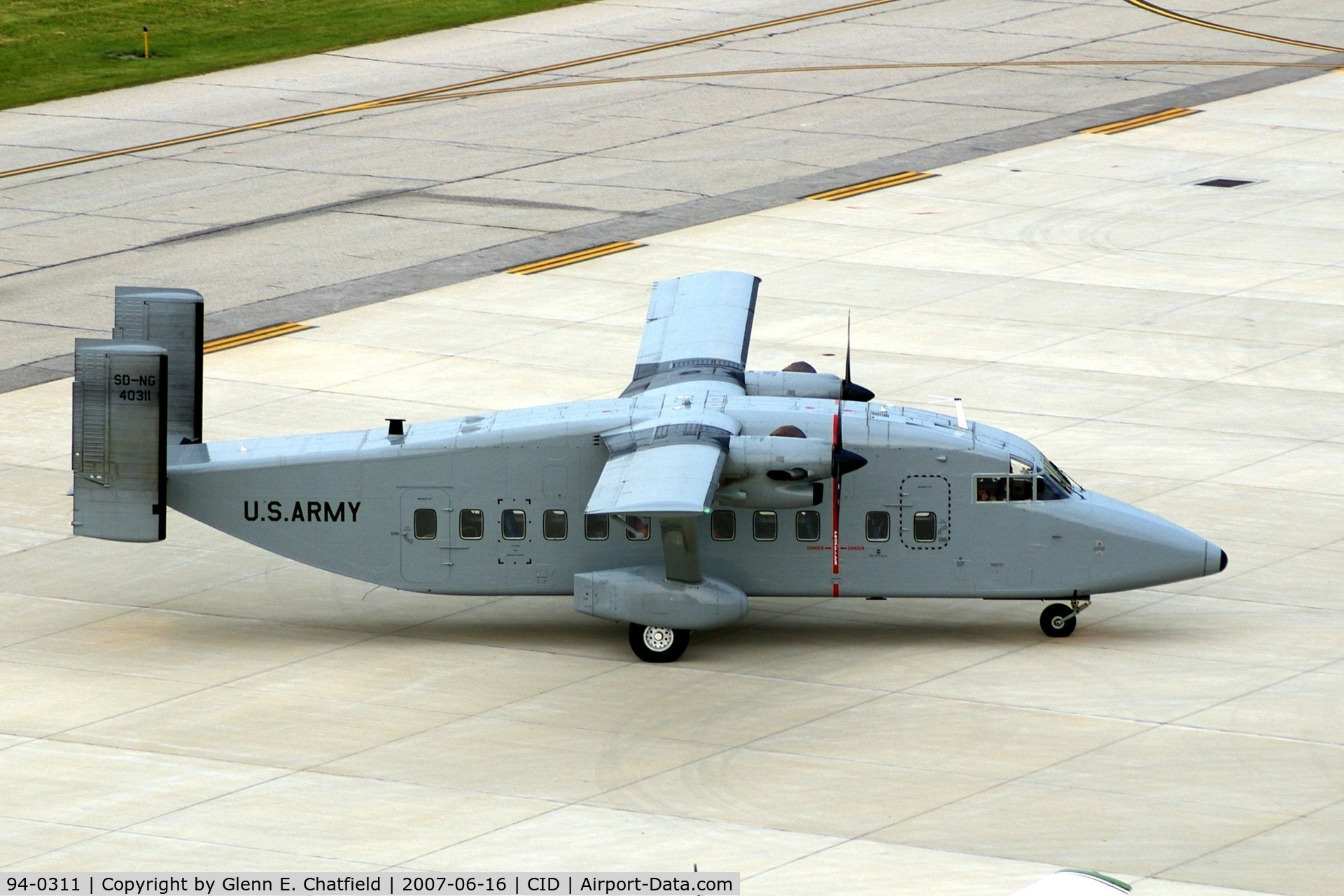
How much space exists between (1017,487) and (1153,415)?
996cm

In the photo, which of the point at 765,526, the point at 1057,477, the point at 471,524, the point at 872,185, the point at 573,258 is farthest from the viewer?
the point at 872,185

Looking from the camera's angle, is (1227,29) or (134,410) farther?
(1227,29)

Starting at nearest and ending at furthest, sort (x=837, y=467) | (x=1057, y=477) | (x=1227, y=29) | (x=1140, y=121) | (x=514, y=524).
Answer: (x=837, y=467), (x=514, y=524), (x=1057, y=477), (x=1140, y=121), (x=1227, y=29)

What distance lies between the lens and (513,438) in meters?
27.7

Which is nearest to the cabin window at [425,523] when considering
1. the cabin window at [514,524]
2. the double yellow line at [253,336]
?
the cabin window at [514,524]

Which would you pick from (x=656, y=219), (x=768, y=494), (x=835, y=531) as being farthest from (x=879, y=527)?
(x=656, y=219)

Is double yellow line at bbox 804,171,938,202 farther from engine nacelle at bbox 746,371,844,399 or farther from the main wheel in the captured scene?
the main wheel

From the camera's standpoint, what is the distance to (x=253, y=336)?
138 ft

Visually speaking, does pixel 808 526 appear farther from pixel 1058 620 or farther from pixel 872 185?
pixel 872 185

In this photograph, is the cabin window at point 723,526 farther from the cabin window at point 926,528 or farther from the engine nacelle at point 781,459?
the cabin window at point 926,528

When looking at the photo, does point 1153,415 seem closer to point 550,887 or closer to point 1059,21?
point 550,887

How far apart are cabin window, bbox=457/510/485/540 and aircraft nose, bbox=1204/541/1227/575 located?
29.7 ft

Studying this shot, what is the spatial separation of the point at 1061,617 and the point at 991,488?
1.91 m

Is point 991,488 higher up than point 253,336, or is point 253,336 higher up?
point 253,336
